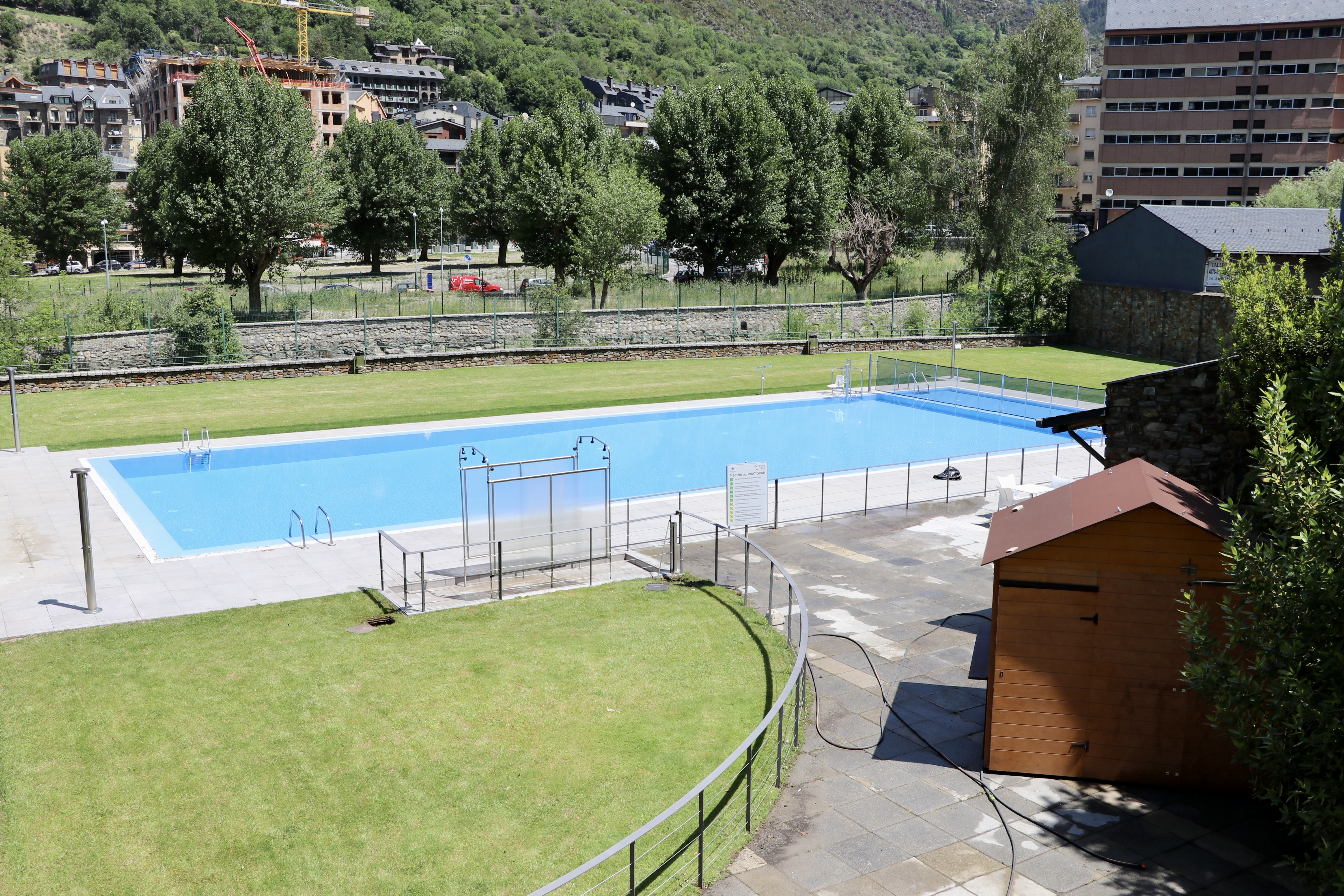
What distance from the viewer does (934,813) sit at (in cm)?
891

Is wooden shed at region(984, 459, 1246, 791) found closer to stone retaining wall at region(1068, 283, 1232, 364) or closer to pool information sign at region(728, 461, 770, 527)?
pool information sign at region(728, 461, 770, 527)

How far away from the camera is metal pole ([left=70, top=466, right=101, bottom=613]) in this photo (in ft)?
44.2

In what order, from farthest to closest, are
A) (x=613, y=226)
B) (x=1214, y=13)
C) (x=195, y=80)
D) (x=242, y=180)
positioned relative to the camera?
(x=195, y=80) → (x=1214, y=13) → (x=613, y=226) → (x=242, y=180)

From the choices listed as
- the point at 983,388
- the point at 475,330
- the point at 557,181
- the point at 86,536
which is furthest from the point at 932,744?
the point at 557,181

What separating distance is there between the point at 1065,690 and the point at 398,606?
8.90m

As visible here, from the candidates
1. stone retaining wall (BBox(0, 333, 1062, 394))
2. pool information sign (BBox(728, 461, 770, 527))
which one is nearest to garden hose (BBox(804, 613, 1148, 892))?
pool information sign (BBox(728, 461, 770, 527))

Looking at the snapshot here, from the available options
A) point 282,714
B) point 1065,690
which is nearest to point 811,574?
point 1065,690

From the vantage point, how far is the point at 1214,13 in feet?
259

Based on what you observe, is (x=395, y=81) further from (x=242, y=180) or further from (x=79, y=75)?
(x=242, y=180)

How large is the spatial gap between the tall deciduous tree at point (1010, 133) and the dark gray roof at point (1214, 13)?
3244cm

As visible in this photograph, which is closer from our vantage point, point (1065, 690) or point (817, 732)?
point (1065, 690)

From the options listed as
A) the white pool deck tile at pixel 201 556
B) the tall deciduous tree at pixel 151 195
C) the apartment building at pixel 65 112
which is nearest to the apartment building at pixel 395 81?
the apartment building at pixel 65 112

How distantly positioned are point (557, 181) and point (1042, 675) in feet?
147

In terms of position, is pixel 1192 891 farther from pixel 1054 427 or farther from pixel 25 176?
pixel 25 176
